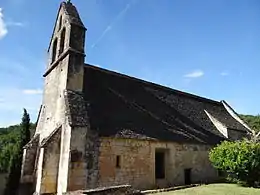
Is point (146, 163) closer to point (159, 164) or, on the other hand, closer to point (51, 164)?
point (159, 164)

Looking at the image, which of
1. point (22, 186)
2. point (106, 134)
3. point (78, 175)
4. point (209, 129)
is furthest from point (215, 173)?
point (22, 186)

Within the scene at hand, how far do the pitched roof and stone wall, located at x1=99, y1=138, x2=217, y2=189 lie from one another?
542 millimetres

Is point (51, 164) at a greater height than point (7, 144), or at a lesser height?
lesser

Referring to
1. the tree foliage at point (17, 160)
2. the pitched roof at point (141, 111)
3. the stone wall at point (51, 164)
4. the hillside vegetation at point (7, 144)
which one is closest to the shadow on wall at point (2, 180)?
the tree foliage at point (17, 160)

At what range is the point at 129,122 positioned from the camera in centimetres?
1711

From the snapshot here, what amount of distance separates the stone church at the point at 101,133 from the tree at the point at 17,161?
4.97 ft

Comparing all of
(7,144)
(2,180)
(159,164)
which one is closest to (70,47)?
(159,164)

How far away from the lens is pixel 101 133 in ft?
49.1

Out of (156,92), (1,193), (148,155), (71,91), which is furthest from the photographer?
(156,92)

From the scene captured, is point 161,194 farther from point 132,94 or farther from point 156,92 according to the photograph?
point 156,92

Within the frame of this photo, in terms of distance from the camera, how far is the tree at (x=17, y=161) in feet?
59.5

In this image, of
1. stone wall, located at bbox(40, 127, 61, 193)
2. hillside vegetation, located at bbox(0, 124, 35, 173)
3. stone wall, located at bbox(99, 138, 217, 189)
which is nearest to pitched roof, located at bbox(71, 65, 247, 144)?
stone wall, located at bbox(99, 138, 217, 189)

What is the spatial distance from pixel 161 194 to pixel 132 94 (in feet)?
27.9

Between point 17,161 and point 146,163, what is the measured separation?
29.2 feet
